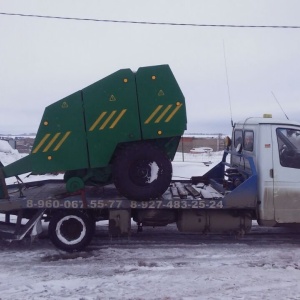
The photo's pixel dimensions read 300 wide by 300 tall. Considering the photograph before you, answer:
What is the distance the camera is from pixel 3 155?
24922 millimetres

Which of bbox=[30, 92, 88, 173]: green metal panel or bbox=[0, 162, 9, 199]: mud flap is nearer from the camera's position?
bbox=[30, 92, 88, 173]: green metal panel

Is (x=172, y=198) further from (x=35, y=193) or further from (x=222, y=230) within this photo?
(x=35, y=193)

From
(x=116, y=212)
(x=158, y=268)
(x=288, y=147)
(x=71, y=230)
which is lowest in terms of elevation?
(x=158, y=268)

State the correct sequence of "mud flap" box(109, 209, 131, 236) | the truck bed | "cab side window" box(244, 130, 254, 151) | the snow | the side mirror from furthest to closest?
the side mirror, "cab side window" box(244, 130, 254, 151), "mud flap" box(109, 209, 131, 236), the truck bed, the snow

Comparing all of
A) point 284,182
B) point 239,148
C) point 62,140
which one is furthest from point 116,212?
point 284,182

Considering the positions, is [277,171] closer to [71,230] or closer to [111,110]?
[111,110]

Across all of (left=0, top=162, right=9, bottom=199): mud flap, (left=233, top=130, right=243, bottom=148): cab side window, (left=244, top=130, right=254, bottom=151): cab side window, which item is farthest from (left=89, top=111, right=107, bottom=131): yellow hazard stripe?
(left=233, top=130, right=243, bottom=148): cab side window

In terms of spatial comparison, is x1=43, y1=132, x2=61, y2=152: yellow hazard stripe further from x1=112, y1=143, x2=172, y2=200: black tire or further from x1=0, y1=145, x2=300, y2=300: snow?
x1=0, y1=145, x2=300, y2=300: snow

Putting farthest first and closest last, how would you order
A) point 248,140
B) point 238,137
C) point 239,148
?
point 238,137
point 239,148
point 248,140

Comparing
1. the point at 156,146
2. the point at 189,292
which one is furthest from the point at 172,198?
the point at 189,292

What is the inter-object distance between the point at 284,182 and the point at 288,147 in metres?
0.62

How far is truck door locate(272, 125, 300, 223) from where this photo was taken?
26.6ft

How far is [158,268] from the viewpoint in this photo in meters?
7.13

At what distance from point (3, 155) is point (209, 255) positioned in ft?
63.2
